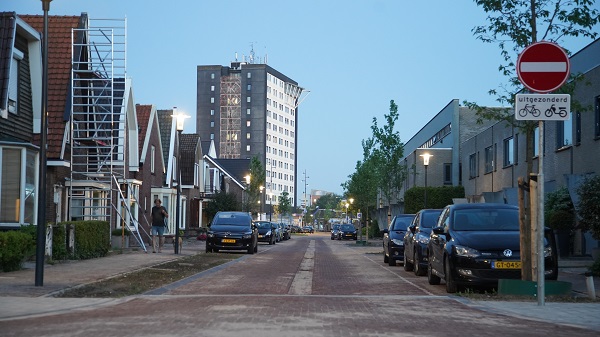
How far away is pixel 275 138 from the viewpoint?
151 m

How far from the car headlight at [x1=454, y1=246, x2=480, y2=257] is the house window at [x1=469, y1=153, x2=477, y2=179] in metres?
34.0

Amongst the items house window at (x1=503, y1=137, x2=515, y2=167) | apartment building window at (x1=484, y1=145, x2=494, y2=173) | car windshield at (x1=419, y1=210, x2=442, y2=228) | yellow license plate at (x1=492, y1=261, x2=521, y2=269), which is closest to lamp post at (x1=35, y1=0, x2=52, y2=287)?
yellow license plate at (x1=492, y1=261, x2=521, y2=269)

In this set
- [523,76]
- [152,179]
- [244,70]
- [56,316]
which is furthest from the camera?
[244,70]

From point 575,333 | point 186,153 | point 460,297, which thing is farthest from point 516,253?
point 186,153

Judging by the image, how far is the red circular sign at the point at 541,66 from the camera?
34.3ft

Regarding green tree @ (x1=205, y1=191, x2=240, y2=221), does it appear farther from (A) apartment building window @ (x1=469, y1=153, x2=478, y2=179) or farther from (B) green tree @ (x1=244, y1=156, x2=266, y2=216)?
(B) green tree @ (x1=244, y1=156, x2=266, y2=216)

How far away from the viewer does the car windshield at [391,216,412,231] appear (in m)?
23.2

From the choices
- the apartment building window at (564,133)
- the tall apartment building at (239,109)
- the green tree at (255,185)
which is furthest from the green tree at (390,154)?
the tall apartment building at (239,109)

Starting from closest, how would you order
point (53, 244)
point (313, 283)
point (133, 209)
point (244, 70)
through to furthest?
point (313, 283) < point (53, 244) < point (133, 209) < point (244, 70)

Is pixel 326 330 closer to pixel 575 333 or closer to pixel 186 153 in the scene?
pixel 575 333

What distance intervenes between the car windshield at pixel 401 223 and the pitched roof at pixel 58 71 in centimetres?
1081

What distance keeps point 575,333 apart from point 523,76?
3.81 metres

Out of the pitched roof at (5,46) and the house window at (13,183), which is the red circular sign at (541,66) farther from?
the house window at (13,183)

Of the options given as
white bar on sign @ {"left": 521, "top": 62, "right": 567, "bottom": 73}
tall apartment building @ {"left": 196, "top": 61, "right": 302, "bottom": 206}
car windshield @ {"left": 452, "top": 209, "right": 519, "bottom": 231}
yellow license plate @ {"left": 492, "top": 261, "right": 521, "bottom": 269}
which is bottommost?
yellow license plate @ {"left": 492, "top": 261, "right": 521, "bottom": 269}
